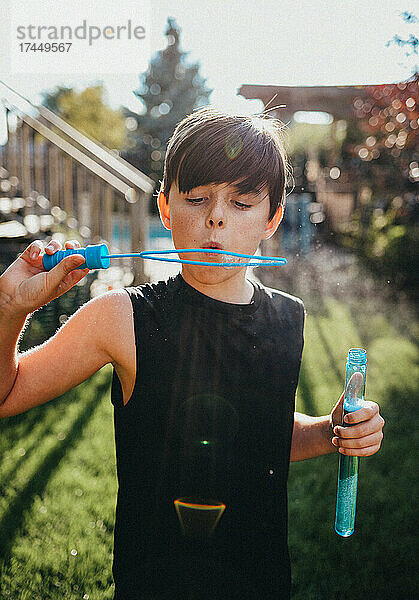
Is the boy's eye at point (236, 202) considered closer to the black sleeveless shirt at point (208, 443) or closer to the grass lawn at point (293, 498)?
the black sleeveless shirt at point (208, 443)

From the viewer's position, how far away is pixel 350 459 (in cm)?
86

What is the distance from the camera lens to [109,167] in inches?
58.8

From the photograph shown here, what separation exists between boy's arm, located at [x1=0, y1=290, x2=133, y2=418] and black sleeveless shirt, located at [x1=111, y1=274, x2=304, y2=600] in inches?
1.6

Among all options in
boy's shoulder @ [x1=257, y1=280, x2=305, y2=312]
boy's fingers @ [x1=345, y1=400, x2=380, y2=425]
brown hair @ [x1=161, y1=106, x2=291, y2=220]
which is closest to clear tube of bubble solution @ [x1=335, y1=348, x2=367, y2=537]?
boy's fingers @ [x1=345, y1=400, x2=380, y2=425]

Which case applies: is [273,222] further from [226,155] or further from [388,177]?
[388,177]

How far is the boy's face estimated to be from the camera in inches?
33.8

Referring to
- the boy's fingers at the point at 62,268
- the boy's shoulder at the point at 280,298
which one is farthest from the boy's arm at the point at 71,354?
the boy's shoulder at the point at 280,298

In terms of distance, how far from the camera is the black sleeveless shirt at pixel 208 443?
876 millimetres

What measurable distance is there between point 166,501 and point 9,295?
384mm

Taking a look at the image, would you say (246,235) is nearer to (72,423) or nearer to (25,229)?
(25,229)

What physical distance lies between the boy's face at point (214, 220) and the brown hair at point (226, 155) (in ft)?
0.04

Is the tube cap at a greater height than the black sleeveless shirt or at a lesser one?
greater

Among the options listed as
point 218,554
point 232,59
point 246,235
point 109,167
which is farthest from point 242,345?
point 109,167

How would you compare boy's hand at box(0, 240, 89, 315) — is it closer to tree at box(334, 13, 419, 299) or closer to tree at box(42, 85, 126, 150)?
tree at box(42, 85, 126, 150)
